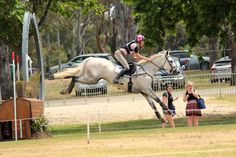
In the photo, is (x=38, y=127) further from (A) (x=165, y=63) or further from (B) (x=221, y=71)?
(B) (x=221, y=71)

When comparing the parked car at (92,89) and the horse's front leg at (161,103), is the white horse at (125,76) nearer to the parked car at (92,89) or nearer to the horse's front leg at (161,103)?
the horse's front leg at (161,103)

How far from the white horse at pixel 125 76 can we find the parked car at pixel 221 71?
13.1 metres

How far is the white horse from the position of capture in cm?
2428

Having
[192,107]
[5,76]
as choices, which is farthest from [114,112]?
[192,107]

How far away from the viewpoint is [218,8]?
26875mm

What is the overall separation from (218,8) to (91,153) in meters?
13.0

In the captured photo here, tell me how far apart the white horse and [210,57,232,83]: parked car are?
13097 mm

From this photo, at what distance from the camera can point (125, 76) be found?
24.8 meters

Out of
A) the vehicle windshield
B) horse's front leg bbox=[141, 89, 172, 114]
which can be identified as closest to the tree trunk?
horse's front leg bbox=[141, 89, 172, 114]

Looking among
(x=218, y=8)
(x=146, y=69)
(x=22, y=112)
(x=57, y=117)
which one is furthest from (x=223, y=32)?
(x=22, y=112)

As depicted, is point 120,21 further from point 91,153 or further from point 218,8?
point 91,153

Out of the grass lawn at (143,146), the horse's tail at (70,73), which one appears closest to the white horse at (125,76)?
the horse's tail at (70,73)

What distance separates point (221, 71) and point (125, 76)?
71.1 feet

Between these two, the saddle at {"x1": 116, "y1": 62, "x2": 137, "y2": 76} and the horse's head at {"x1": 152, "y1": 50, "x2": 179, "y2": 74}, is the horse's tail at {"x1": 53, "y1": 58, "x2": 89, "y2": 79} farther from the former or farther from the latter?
the horse's head at {"x1": 152, "y1": 50, "x2": 179, "y2": 74}
